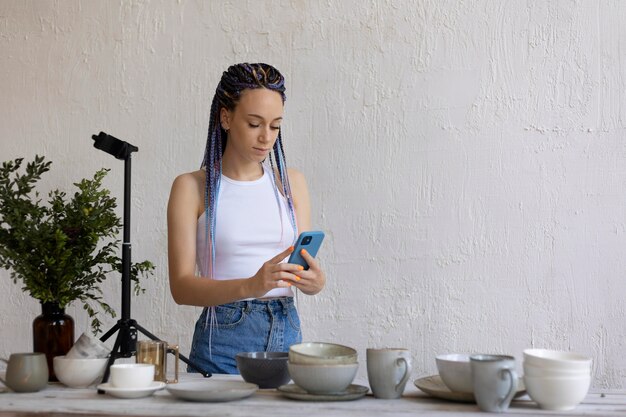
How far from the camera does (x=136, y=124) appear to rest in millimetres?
2982

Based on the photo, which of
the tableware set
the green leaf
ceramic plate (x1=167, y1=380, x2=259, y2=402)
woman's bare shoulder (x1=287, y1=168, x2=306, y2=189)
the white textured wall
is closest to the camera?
the tableware set

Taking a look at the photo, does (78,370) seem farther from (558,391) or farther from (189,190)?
(558,391)

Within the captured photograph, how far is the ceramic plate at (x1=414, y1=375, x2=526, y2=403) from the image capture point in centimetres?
152

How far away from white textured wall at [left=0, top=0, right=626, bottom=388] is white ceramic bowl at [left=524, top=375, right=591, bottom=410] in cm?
131

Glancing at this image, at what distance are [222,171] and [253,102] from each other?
0.26 meters

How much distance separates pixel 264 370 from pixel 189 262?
577mm

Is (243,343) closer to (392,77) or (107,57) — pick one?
(392,77)

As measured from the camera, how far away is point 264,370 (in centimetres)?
169

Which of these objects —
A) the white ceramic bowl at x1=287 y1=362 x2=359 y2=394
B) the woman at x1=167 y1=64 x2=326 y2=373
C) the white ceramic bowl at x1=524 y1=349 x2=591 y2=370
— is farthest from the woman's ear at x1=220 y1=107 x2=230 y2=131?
the white ceramic bowl at x1=524 y1=349 x2=591 y2=370

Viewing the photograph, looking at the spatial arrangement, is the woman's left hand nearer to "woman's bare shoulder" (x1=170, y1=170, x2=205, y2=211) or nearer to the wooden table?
the wooden table

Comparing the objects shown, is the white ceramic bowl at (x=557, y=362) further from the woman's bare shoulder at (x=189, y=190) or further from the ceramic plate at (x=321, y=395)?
the woman's bare shoulder at (x=189, y=190)

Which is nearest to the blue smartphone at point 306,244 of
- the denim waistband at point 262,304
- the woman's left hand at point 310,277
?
the woman's left hand at point 310,277

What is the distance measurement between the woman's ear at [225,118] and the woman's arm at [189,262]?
0.55 ft

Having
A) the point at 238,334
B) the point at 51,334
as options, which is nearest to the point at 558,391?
the point at 238,334
